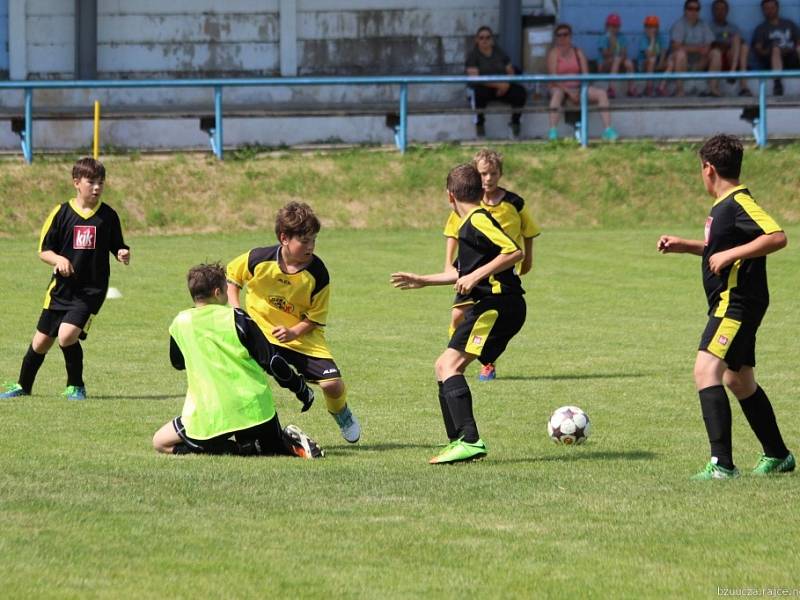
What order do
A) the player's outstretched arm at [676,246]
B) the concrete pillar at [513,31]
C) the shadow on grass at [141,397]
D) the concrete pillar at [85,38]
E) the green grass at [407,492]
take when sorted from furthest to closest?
the concrete pillar at [513,31], the concrete pillar at [85,38], the shadow on grass at [141,397], the player's outstretched arm at [676,246], the green grass at [407,492]

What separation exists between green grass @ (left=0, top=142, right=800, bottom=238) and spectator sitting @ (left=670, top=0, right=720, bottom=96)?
2.14 metres

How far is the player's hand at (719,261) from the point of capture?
7160mm

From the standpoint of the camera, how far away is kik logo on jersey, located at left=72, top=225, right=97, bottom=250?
417 inches

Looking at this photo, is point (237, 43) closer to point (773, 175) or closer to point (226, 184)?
point (226, 184)

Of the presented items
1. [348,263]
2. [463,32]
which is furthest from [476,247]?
[463,32]

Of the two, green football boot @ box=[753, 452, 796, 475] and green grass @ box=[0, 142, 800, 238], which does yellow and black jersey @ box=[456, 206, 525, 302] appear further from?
green grass @ box=[0, 142, 800, 238]

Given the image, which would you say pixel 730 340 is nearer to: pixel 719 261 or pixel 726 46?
pixel 719 261

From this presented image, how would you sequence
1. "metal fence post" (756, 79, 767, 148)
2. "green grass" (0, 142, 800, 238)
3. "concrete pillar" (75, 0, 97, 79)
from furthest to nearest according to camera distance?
"concrete pillar" (75, 0, 97, 79) < "metal fence post" (756, 79, 767, 148) < "green grass" (0, 142, 800, 238)

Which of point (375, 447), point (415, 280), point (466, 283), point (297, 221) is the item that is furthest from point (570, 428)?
point (297, 221)

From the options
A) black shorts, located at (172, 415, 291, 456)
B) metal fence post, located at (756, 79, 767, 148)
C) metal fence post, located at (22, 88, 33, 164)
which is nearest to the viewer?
black shorts, located at (172, 415, 291, 456)

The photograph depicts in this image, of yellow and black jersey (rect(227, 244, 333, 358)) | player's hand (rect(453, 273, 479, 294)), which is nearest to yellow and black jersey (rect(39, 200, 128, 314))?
yellow and black jersey (rect(227, 244, 333, 358))

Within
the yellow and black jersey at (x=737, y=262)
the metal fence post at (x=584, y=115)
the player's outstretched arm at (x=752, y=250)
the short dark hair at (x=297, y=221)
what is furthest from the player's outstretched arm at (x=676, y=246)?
the metal fence post at (x=584, y=115)

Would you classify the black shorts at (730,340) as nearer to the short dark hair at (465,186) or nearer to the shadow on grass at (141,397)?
the short dark hair at (465,186)

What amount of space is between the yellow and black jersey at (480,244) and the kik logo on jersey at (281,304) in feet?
3.33
